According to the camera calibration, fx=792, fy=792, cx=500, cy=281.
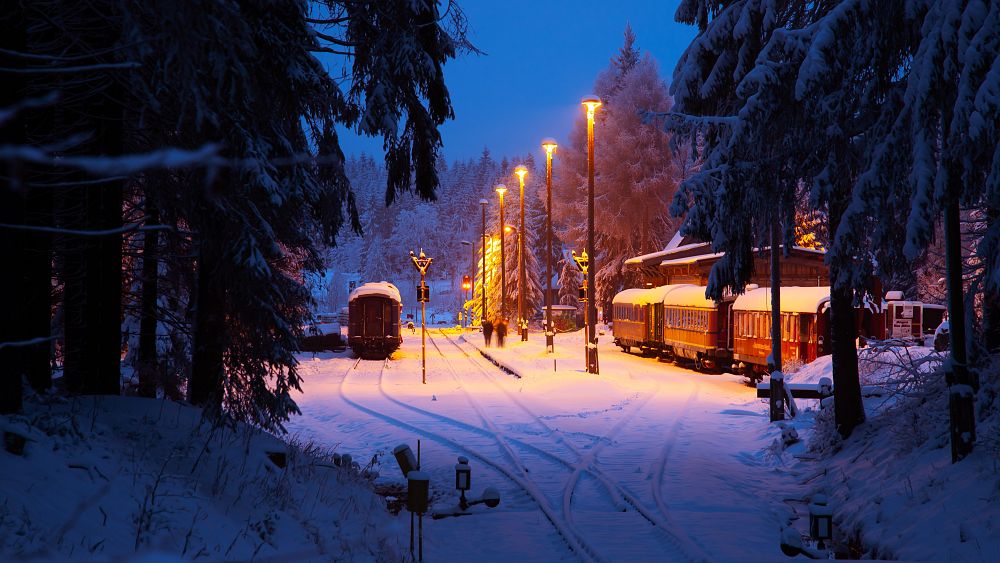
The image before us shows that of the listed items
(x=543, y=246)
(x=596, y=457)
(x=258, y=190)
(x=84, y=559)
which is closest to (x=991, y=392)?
(x=596, y=457)

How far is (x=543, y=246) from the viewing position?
79.9m

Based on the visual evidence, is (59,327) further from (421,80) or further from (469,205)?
(469,205)

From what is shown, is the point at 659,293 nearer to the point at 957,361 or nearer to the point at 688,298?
the point at 688,298

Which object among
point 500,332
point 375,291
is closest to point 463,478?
point 375,291

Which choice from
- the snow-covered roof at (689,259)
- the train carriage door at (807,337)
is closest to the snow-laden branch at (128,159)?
the train carriage door at (807,337)

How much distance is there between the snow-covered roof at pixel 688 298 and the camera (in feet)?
104

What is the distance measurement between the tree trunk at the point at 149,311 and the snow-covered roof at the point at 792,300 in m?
20.6

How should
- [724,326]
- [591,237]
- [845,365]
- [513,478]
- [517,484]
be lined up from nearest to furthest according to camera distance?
[517,484] < [513,478] < [845,365] < [591,237] < [724,326]

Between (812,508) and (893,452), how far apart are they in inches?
135

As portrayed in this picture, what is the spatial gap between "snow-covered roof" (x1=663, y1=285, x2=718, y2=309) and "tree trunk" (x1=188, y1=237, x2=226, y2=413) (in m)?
23.3

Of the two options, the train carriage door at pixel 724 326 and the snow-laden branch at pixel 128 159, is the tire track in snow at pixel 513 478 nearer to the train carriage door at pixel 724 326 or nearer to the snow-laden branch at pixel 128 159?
the snow-laden branch at pixel 128 159

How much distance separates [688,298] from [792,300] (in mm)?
6380

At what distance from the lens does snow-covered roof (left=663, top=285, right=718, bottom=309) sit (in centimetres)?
3170

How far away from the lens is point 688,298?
1326 inches
